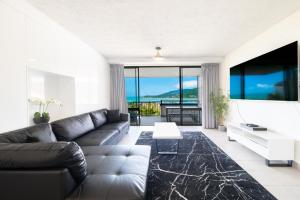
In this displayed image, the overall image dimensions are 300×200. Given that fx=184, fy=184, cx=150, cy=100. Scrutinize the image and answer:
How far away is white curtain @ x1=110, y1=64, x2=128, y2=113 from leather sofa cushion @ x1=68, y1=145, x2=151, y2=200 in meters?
3.97

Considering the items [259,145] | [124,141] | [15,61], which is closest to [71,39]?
[15,61]

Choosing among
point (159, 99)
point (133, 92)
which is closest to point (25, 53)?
point (133, 92)

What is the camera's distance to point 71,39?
382cm

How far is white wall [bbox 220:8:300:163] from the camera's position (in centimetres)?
285

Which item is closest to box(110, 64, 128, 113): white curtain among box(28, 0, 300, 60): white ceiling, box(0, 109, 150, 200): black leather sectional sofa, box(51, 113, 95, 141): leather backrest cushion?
box(28, 0, 300, 60): white ceiling

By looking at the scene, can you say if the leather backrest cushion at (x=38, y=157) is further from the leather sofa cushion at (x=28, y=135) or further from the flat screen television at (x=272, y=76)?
the flat screen television at (x=272, y=76)

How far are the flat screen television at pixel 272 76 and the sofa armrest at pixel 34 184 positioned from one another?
10.3 ft

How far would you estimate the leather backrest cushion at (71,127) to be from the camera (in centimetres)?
287

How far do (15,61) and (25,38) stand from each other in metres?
0.40

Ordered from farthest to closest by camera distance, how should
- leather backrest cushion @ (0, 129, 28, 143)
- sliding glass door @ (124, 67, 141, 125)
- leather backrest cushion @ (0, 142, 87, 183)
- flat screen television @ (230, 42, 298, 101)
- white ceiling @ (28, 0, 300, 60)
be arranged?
sliding glass door @ (124, 67, 141, 125)
flat screen television @ (230, 42, 298, 101)
white ceiling @ (28, 0, 300, 60)
leather backrest cushion @ (0, 129, 28, 143)
leather backrest cushion @ (0, 142, 87, 183)

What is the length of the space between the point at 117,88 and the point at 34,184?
5329 millimetres

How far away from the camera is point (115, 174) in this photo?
1.72 m

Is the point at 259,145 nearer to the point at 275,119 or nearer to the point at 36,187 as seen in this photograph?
the point at 275,119

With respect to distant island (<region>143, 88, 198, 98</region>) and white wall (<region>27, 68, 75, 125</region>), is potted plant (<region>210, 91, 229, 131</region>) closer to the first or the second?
distant island (<region>143, 88, 198, 98</region>)
